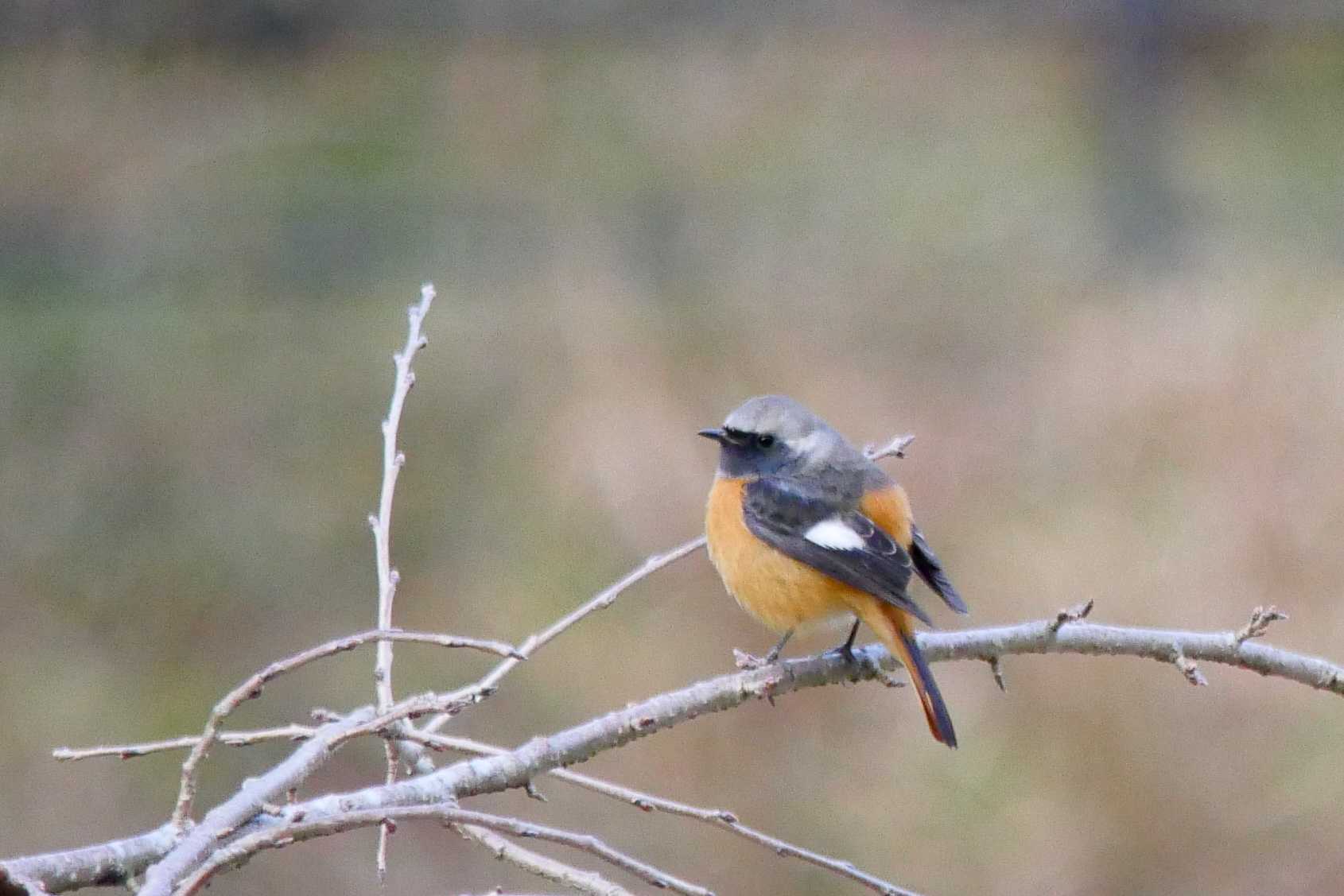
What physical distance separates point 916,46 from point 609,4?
259 centimetres

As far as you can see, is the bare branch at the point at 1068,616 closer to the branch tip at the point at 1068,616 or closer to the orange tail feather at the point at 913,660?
the branch tip at the point at 1068,616

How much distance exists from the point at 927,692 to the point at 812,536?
2.17ft

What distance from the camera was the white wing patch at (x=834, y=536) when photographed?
406 centimetres

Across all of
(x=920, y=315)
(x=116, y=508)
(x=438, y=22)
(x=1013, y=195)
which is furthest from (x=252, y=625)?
(x=1013, y=195)

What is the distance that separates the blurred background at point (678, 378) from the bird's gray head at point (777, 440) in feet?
11.7

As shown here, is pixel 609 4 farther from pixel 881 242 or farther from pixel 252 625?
pixel 252 625

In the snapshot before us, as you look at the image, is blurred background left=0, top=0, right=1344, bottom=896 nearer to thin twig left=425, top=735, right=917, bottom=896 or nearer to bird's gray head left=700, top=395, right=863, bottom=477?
bird's gray head left=700, top=395, right=863, bottom=477

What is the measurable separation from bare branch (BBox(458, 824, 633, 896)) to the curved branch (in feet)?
0.39

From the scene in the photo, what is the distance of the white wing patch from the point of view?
4062 millimetres

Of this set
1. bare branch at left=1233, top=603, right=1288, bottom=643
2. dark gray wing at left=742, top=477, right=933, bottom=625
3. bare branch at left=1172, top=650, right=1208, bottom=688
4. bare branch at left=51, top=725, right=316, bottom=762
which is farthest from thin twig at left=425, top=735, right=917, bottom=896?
dark gray wing at left=742, top=477, right=933, bottom=625

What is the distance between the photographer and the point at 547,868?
92.1 inches

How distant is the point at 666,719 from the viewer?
2951mm

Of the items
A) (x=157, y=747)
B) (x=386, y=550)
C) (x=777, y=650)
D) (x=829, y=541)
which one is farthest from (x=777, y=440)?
(x=157, y=747)

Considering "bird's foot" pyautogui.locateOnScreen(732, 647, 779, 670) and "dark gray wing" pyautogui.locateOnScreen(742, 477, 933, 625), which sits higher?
"dark gray wing" pyautogui.locateOnScreen(742, 477, 933, 625)
